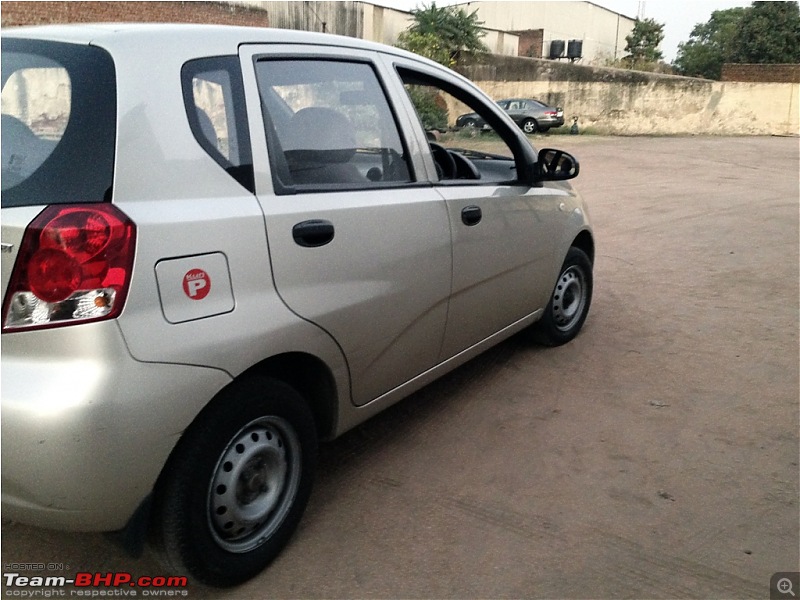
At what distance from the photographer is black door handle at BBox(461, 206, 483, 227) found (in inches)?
133

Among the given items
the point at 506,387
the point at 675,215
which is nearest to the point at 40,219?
the point at 506,387

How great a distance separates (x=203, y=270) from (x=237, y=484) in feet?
2.47

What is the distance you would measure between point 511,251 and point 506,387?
2.88ft

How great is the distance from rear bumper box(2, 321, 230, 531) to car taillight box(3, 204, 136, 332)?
48mm

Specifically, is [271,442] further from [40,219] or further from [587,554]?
[587,554]

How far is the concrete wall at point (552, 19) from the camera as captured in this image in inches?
1832

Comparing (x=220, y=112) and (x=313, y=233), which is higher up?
(x=220, y=112)

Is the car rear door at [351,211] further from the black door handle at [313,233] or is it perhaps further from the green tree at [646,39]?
the green tree at [646,39]

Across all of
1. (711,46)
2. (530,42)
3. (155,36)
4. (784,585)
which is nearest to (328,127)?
(155,36)

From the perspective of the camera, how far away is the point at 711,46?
5303 centimetres

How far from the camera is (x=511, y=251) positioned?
12.5ft

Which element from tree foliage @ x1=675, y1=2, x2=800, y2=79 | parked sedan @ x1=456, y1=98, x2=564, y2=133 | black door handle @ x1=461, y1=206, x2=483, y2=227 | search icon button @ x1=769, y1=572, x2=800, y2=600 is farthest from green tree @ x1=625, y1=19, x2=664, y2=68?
search icon button @ x1=769, y1=572, x2=800, y2=600

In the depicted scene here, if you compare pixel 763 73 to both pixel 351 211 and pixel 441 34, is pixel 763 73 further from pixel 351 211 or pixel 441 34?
pixel 351 211

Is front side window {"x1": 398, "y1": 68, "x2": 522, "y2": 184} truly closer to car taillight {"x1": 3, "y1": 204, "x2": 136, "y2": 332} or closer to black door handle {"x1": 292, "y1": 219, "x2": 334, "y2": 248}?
black door handle {"x1": 292, "y1": 219, "x2": 334, "y2": 248}
